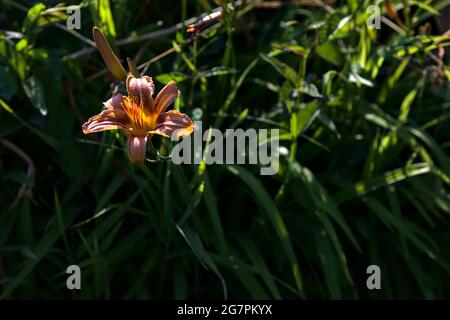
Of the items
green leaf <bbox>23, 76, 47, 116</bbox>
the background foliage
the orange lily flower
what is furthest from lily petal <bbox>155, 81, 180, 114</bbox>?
green leaf <bbox>23, 76, 47, 116</bbox>

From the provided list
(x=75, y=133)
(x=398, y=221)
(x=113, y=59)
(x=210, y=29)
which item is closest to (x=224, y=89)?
(x=210, y=29)

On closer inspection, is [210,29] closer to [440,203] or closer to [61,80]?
[61,80]

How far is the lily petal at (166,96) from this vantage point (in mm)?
1043

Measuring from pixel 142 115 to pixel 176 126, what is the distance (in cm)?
7

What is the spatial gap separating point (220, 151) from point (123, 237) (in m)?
0.28

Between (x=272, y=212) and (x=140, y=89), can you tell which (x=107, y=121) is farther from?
(x=272, y=212)

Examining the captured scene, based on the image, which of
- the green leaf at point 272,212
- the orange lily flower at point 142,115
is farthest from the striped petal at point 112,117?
the green leaf at point 272,212

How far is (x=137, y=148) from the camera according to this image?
38.3 inches

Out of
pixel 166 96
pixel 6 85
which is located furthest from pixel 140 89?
pixel 6 85

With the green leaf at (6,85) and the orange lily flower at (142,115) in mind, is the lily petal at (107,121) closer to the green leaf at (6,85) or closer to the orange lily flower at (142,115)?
the orange lily flower at (142,115)

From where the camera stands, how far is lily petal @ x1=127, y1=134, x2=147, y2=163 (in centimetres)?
96

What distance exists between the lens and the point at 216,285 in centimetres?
161
